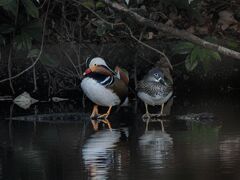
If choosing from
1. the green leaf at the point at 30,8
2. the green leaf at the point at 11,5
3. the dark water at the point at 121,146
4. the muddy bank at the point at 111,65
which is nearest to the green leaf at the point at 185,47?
the dark water at the point at 121,146

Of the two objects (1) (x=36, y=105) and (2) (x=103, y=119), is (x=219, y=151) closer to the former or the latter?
(2) (x=103, y=119)

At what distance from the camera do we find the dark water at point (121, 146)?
5.95 m

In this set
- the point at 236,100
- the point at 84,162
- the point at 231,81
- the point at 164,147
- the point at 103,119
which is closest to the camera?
the point at 84,162

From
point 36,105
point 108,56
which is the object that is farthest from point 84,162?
point 108,56

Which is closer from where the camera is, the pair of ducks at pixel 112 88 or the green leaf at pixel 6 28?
the pair of ducks at pixel 112 88

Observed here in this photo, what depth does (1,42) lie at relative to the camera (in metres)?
9.73

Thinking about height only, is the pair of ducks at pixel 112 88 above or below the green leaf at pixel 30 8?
below

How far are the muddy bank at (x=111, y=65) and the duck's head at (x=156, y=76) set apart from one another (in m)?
0.76

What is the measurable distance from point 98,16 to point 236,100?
1794 mm

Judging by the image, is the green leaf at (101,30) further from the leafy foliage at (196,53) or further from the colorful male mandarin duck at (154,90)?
the leafy foliage at (196,53)

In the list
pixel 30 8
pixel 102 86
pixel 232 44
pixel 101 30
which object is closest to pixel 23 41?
pixel 30 8

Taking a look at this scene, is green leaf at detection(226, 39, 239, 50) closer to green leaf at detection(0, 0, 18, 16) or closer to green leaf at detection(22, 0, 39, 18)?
green leaf at detection(22, 0, 39, 18)

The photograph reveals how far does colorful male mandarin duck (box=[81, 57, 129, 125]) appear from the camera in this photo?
9211 mm

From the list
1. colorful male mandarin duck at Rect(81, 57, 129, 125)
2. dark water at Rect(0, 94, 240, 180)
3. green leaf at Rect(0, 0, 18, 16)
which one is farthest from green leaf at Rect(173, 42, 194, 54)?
green leaf at Rect(0, 0, 18, 16)
